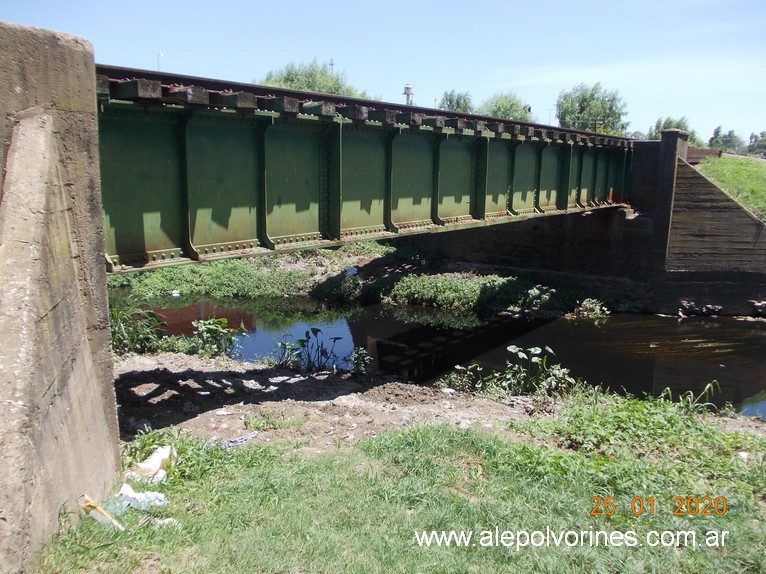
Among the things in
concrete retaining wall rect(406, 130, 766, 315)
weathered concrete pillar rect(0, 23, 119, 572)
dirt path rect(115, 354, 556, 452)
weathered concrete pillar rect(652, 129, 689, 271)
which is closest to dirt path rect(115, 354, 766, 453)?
dirt path rect(115, 354, 556, 452)

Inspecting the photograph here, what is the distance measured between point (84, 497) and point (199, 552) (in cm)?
83

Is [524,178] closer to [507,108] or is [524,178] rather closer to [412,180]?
[412,180]

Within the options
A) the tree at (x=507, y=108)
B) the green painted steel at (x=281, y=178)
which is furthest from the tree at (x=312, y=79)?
the green painted steel at (x=281, y=178)

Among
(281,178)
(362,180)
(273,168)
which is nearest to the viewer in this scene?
(273,168)

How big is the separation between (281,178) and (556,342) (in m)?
10.4

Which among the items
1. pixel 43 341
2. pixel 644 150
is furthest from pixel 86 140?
pixel 644 150

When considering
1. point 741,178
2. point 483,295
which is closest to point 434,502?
point 483,295

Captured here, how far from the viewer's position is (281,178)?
8.66 metres

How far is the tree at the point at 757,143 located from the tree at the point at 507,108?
59207 millimetres

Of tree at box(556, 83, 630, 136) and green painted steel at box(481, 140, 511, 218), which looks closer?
green painted steel at box(481, 140, 511, 218)

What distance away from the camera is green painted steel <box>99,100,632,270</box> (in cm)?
692

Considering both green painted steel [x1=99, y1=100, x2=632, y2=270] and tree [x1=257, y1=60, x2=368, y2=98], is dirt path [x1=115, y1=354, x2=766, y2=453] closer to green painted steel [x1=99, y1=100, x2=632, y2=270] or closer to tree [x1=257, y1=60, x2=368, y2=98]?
green painted steel [x1=99, y1=100, x2=632, y2=270]

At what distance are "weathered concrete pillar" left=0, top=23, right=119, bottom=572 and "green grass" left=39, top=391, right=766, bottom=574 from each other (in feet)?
1.29

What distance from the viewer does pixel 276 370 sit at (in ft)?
37.3
